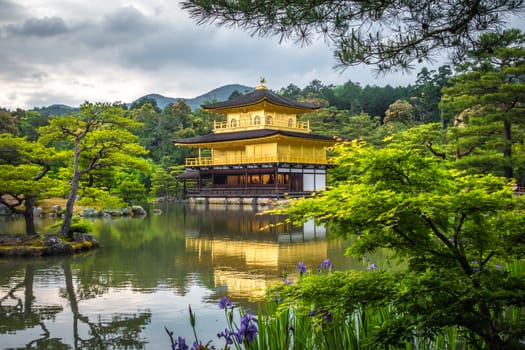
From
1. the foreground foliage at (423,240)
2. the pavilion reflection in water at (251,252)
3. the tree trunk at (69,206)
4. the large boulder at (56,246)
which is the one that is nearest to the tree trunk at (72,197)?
the tree trunk at (69,206)

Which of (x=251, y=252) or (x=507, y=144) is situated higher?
(x=507, y=144)

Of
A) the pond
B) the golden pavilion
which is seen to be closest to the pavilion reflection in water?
the pond

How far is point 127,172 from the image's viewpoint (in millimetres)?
32906

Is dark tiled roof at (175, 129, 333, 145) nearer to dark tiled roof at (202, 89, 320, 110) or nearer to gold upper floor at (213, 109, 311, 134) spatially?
gold upper floor at (213, 109, 311, 134)

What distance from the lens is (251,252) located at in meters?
10.4

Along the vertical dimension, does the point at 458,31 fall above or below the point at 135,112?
below

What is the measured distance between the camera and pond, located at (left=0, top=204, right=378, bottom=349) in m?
4.92

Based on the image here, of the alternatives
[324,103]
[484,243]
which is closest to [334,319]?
[484,243]

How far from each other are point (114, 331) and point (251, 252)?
558 cm

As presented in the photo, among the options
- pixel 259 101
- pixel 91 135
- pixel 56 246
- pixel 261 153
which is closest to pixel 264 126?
pixel 259 101

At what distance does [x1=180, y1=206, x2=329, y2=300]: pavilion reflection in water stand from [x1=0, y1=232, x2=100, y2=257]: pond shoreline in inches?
96.1

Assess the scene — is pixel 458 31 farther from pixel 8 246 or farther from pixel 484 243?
pixel 8 246

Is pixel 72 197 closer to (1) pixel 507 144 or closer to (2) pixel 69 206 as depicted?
(2) pixel 69 206

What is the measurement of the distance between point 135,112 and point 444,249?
5127 centimetres
